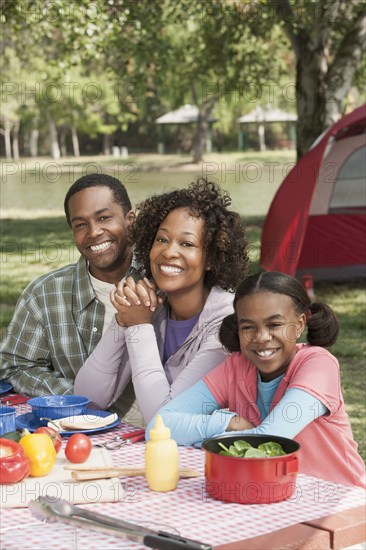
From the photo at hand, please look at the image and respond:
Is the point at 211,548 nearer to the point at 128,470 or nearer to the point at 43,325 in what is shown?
the point at 128,470

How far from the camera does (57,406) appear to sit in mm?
2779

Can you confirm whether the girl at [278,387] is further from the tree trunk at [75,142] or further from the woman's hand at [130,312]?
the tree trunk at [75,142]

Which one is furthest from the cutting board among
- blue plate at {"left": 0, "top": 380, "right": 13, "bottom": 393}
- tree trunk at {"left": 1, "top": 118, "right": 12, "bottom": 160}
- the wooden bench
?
tree trunk at {"left": 1, "top": 118, "right": 12, "bottom": 160}

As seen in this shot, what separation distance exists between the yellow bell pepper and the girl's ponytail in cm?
88

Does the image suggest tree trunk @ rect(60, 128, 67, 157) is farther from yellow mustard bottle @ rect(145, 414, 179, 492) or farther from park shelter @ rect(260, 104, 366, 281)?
yellow mustard bottle @ rect(145, 414, 179, 492)

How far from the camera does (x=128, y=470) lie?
2262 mm

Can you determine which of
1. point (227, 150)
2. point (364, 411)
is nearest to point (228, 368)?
point (364, 411)

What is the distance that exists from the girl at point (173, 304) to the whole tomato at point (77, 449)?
53 centimetres

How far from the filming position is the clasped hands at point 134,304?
9.83 ft

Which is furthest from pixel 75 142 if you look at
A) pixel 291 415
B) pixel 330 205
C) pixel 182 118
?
pixel 291 415

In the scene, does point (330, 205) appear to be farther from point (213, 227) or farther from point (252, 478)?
point (252, 478)

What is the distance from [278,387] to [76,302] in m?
1.14

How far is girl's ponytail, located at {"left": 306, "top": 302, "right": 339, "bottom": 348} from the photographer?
271 cm

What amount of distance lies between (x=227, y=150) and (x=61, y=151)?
11.4 metres
